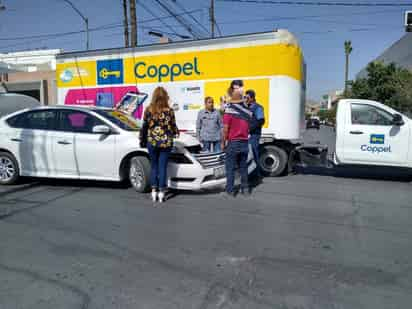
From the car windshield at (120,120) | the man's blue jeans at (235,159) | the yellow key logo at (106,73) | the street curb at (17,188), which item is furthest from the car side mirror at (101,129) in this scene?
the yellow key logo at (106,73)

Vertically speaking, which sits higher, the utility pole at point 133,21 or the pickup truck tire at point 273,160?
the utility pole at point 133,21

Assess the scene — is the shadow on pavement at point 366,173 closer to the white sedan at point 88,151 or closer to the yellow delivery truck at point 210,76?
the yellow delivery truck at point 210,76

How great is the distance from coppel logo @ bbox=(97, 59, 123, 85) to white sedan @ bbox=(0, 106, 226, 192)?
99.7 inches

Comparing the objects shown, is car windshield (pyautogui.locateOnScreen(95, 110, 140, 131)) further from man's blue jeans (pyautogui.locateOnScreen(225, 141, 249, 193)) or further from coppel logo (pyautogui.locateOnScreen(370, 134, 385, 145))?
coppel logo (pyautogui.locateOnScreen(370, 134, 385, 145))

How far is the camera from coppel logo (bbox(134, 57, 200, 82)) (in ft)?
26.5

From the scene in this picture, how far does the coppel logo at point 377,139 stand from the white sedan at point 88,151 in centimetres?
337

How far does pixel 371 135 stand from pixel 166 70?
4.88m

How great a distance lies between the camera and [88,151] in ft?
20.4

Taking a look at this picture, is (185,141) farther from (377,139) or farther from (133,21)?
(133,21)

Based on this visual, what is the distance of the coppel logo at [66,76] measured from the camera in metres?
9.76

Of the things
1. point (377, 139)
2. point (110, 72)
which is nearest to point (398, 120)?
point (377, 139)

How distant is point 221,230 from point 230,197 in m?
1.61

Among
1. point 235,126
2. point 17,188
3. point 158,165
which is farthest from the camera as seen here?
point 17,188

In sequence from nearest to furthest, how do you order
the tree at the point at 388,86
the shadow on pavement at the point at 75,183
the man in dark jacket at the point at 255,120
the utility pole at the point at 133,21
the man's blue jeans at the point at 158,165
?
the man's blue jeans at the point at 158,165 → the shadow on pavement at the point at 75,183 → the man in dark jacket at the point at 255,120 → the utility pole at the point at 133,21 → the tree at the point at 388,86
